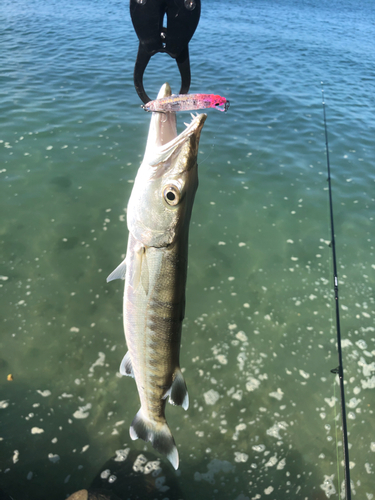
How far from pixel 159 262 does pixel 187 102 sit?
1.17 metres

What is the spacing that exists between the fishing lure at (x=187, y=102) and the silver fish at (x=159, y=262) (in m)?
0.19

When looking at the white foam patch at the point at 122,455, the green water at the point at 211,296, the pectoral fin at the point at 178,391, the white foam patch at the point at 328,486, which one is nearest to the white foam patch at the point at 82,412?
the green water at the point at 211,296

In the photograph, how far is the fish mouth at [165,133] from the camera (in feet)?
7.17

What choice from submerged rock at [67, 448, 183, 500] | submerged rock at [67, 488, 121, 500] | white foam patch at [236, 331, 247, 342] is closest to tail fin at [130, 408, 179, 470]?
submerged rock at [67, 488, 121, 500]

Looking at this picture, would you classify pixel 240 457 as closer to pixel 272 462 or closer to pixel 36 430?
pixel 272 462

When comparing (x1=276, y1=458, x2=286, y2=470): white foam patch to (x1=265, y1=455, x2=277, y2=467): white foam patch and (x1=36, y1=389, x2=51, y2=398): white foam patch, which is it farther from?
(x1=36, y1=389, x2=51, y2=398): white foam patch

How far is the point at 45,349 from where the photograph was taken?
17.9 ft

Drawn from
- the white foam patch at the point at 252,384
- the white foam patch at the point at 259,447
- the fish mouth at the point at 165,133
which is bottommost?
the white foam patch at the point at 259,447

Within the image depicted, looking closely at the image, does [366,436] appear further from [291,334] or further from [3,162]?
[3,162]

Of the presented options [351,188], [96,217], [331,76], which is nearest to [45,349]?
[96,217]

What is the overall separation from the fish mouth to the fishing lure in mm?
143

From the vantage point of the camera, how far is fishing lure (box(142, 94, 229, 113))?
74.4 inches

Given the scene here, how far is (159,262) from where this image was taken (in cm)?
259

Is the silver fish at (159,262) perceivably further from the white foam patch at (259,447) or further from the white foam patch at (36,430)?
the white foam patch at (36,430)
